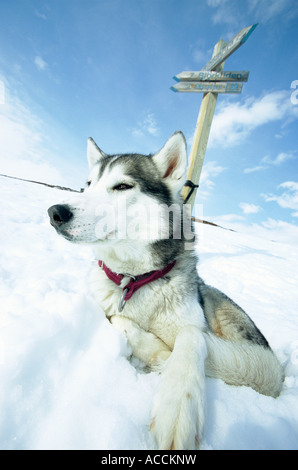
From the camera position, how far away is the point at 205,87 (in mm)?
4246

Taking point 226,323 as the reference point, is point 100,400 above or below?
above

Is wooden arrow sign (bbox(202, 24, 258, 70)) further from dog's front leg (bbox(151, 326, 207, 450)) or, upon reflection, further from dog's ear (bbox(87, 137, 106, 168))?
dog's front leg (bbox(151, 326, 207, 450))

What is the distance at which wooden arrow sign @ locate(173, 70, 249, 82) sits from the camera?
4.09 m

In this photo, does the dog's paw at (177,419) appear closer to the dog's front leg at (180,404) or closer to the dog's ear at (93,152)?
the dog's front leg at (180,404)

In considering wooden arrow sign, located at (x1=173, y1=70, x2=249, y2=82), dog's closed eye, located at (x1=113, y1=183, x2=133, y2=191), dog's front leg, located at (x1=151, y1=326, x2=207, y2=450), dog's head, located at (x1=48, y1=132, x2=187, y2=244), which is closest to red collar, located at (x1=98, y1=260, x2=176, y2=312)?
dog's head, located at (x1=48, y1=132, x2=187, y2=244)

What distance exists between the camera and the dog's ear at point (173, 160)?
2029 mm

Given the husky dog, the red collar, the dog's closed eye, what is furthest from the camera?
the dog's closed eye

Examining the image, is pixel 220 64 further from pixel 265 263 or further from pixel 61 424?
pixel 61 424

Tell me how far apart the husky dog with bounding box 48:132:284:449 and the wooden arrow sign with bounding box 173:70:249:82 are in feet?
10.9

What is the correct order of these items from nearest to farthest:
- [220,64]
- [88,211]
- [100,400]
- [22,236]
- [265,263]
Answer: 1. [100,400]
2. [88,211]
3. [22,236]
4. [220,64]
5. [265,263]

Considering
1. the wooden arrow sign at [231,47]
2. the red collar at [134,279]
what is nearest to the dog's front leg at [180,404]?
the red collar at [134,279]
